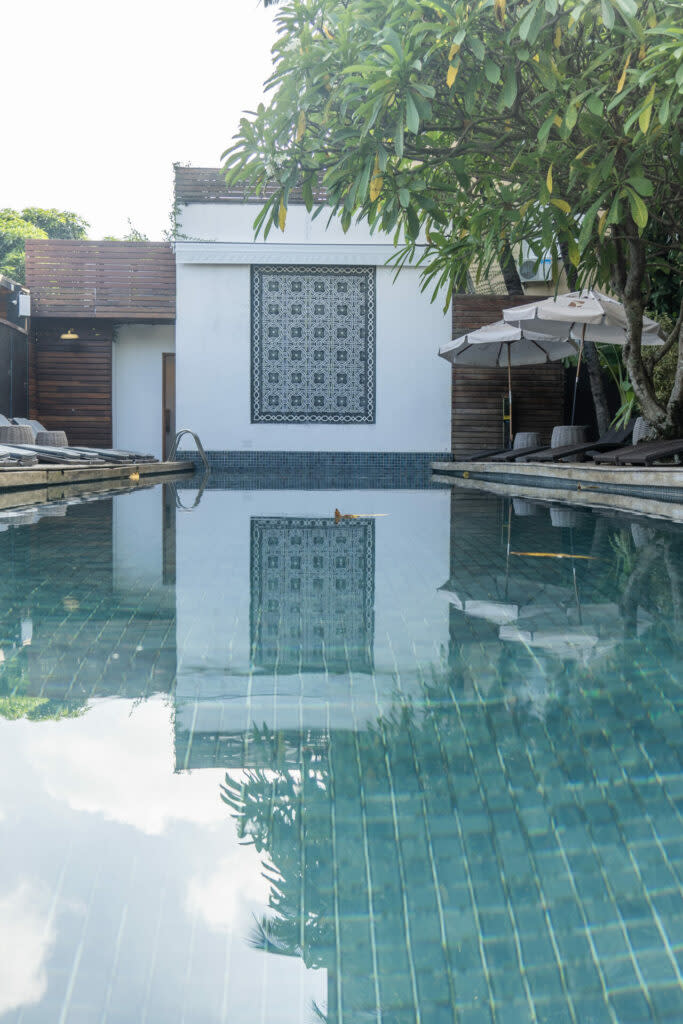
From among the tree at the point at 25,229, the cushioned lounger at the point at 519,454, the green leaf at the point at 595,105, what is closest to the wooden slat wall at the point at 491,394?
the cushioned lounger at the point at 519,454

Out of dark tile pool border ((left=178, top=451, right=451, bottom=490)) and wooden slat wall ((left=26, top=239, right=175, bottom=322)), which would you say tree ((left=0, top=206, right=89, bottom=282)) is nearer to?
wooden slat wall ((left=26, top=239, right=175, bottom=322))

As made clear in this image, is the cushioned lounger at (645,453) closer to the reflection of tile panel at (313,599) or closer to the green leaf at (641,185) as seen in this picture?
the green leaf at (641,185)

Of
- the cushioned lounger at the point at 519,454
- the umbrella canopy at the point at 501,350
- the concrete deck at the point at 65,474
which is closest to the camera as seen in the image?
the concrete deck at the point at 65,474

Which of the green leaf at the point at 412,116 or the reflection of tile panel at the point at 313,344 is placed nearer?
the green leaf at the point at 412,116

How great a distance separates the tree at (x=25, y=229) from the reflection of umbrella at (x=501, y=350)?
724 inches

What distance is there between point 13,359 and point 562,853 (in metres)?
12.9

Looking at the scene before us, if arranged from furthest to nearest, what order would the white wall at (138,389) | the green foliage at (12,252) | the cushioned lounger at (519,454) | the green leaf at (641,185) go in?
the green foliage at (12,252)
the white wall at (138,389)
the cushioned lounger at (519,454)
the green leaf at (641,185)

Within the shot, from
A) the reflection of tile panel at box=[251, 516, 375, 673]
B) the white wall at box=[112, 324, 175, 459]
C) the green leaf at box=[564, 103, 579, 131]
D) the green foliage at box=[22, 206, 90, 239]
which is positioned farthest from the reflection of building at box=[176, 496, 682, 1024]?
the green foliage at box=[22, 206, 90, 239]

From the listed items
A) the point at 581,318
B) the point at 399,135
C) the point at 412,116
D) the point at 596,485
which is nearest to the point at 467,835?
the point at 412,116

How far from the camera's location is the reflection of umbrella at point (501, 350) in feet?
38.8

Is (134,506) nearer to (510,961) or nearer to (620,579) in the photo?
(620,579)

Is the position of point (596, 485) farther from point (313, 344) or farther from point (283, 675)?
point (313, 344)

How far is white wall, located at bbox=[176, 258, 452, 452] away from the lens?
1384 centimetres

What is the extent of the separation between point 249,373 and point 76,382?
8.89 ft
